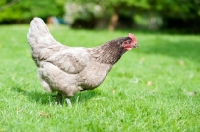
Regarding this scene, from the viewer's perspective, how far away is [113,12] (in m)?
20.5

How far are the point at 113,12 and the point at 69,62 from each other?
55.0ft

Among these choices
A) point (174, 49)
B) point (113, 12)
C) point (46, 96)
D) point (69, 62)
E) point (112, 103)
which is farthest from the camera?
point (113, 12)

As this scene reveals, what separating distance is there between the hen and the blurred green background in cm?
1236

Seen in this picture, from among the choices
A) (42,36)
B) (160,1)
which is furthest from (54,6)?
(42,36)

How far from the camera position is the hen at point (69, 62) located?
13.2 ft

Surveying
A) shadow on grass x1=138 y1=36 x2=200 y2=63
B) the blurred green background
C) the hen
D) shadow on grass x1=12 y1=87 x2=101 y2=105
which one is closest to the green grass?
shadow on grass x1=12 y1=87 x2=101 y2=105

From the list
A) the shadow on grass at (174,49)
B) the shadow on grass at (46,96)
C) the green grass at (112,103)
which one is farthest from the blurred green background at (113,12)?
the shadow on grass at (46,96)

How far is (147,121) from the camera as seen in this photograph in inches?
144

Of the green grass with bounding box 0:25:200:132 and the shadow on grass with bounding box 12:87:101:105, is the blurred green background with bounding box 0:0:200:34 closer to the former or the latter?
the green grass with bounding box 0:25:200:132

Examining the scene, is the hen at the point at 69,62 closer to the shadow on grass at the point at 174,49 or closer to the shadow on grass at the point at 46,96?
the shadow on grass at the point at 46,96

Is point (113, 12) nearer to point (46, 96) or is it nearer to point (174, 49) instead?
point (174, 49)

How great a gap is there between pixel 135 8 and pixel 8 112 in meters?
16.7

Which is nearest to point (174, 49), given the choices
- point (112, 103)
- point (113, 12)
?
Answer: point (112, 103)

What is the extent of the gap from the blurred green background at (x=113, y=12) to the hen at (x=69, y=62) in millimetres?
12359
